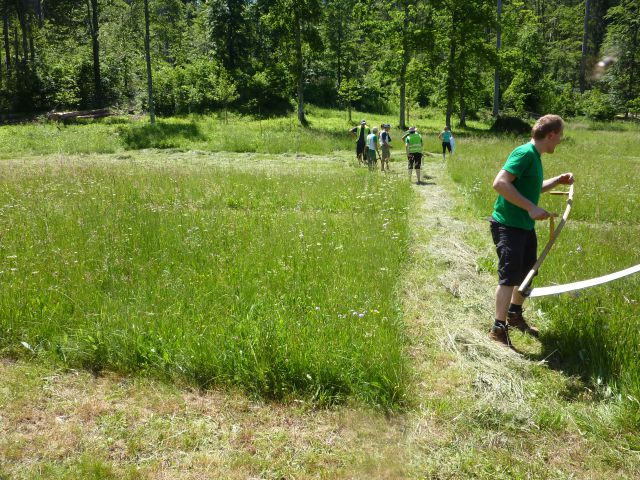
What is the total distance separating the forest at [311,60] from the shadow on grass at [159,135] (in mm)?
3424

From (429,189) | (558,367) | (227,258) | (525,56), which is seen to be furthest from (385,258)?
(525,56)

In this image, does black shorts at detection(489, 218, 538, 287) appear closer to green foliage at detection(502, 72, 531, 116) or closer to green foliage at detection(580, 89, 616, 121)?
green foliage at detection(502, 72, 531, 116)

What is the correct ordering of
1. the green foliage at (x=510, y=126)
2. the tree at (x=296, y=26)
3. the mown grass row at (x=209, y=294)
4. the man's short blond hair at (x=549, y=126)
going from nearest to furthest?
1. the mown grass row at (x=209, y=294)
2. the man's short blond hair at (x=549, y=126)
3. the green foliage at (x=510, y=126)
4. the tree at (x=296, y=26)

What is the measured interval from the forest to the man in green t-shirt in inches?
1101

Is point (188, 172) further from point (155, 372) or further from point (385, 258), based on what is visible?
point (155, 372)

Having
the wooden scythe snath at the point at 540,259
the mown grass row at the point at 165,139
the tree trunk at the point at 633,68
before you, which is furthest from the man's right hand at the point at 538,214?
the tree trunk at the point at 633,68

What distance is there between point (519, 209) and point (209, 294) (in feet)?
10.4

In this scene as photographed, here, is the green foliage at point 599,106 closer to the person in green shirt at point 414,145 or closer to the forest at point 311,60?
the forest at point 311,60

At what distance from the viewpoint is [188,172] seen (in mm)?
13680

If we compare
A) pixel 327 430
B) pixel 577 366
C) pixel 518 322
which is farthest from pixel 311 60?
pixel 327 430

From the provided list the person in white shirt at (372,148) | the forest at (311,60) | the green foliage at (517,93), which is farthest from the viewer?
the green foliage at (517,93)

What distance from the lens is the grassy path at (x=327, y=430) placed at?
2908 mm

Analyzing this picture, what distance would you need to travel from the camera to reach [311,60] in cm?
4656

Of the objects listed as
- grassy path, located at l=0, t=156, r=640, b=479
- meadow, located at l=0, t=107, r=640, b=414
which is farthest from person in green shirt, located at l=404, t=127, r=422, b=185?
grassy path, located at l=0, t=156, r=640, b=479
